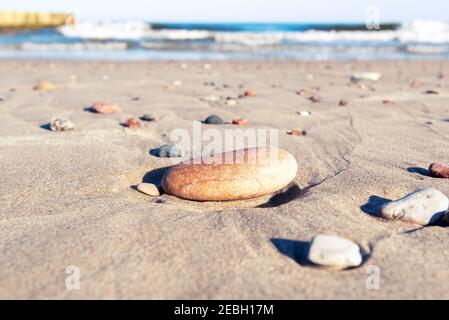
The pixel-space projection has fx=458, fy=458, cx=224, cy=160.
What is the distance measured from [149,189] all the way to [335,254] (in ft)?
3.05

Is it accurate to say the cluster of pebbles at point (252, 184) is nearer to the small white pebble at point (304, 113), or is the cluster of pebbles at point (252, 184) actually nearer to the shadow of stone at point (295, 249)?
the shadow of stone at point (295, 249)

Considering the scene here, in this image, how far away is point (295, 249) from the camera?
4.66 feet

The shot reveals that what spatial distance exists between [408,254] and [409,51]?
487 inches

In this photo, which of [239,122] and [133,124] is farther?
[239,122]

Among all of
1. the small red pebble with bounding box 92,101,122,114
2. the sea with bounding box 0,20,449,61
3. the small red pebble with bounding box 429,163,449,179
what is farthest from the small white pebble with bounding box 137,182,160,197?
the sea with bounding box 0,20,449,61

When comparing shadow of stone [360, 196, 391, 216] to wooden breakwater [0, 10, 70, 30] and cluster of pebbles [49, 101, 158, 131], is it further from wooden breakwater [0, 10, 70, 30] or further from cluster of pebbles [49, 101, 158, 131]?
wooden breakwater [0, 10, 70, 30]

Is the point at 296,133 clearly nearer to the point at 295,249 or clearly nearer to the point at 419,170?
the point at 419,170

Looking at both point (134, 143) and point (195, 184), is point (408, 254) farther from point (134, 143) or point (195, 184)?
point (134, 143)

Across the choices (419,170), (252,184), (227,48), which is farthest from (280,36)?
(252,184)

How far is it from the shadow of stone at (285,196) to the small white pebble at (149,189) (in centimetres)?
45

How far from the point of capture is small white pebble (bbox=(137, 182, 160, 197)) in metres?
1.94

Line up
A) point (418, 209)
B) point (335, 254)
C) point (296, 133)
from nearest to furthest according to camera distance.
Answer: point (335, 254)
point (418, 209)
point (296, 133)
